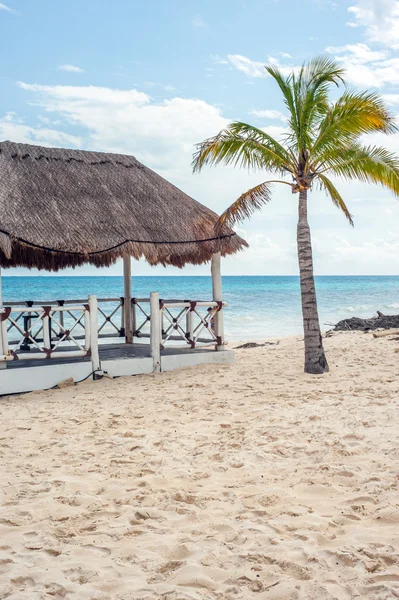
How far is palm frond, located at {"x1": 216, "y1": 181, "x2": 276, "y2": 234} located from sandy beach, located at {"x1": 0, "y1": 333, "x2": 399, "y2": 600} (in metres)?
3.20

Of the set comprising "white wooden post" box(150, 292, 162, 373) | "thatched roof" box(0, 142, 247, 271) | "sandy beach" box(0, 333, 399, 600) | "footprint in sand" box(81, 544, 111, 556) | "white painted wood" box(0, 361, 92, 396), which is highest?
"thatched roof" box(0, 142, 247, 271)

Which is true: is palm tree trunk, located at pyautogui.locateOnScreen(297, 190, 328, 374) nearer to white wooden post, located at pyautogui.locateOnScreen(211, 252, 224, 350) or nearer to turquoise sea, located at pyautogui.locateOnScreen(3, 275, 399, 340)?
white wooden post, located at pyautogui.locateOnScreen(211, 252, 224, 350)

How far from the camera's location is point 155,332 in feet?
30.8

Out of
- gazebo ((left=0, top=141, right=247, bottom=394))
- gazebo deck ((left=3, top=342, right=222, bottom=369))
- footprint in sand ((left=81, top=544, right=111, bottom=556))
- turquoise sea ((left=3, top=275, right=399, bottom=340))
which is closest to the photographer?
footprint in sand ((left=81, top=544, right=111, bottom=556))

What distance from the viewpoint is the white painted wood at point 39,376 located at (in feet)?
26.5

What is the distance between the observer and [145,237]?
9.16 m

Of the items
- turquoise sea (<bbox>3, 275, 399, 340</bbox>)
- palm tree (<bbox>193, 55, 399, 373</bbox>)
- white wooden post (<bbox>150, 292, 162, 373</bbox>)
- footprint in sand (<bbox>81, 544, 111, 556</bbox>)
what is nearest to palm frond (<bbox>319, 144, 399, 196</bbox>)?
palm tree (<bbox>193, 55, 399, 373</bbox>)

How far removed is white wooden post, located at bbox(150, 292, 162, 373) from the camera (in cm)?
938

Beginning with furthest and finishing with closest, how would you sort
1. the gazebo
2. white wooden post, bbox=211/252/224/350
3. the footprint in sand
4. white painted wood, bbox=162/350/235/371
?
white wooden post, bbox=211/252/224/350, white painted wood, bbox=162/350/235/371, the gazebo, the footprint in sand

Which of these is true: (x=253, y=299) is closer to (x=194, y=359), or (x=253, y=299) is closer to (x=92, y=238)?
(x=194, y=359)

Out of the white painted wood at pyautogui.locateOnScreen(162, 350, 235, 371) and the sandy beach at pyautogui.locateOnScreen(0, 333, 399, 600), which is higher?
the white painted wood at pyautogui.locateOnScreen(162, 350, 235, 371)

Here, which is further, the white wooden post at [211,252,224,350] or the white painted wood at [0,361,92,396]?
the white wooden post at [211,252,224,350]

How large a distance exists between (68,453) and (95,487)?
3.13 ft

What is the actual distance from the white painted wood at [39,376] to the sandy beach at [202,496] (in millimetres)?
717
